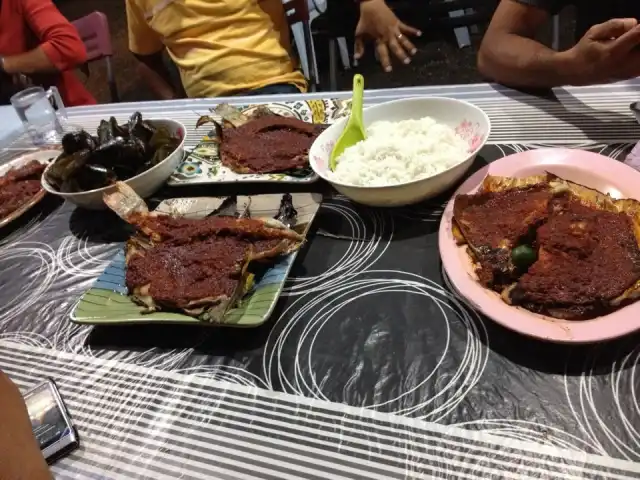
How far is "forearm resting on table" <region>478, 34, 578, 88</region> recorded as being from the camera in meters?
1.33

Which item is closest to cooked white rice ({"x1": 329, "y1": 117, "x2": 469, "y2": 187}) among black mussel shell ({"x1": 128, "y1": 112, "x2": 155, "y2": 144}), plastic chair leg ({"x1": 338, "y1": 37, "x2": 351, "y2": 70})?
black mussel shell ({"x1": 128, "y1": 112, "x2": 155, "y2": 144})

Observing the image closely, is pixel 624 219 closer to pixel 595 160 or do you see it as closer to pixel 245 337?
pixel 595 160

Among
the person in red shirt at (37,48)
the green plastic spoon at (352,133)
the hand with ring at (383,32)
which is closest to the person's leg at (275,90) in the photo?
the hand with ring at (383,32)

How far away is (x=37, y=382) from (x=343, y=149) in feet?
2.43

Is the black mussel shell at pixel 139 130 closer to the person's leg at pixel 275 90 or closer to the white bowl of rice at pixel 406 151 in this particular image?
the white bowl of rice at pixel 406 151

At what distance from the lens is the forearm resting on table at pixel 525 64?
4.35ft

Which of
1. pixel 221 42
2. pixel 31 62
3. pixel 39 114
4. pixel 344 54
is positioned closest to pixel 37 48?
pixel 31 62

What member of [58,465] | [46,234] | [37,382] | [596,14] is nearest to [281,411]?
[58,465]

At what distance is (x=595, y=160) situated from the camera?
0.95m

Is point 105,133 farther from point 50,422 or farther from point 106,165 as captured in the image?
point 50,422

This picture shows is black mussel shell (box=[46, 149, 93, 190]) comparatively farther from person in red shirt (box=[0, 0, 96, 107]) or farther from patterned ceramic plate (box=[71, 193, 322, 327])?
person in red shirt (box=[0, 0, 96, 107])

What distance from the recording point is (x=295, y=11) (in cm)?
214

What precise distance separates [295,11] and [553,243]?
1708 mm

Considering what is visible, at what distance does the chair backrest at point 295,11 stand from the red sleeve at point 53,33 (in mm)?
1009
